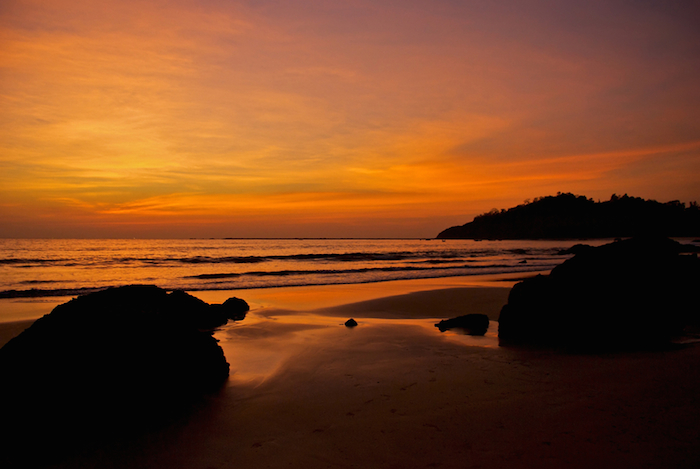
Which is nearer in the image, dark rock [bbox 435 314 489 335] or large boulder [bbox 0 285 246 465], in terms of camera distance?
large boulder [bbox 0 285 246 465]

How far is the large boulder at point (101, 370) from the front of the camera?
3.81 metres

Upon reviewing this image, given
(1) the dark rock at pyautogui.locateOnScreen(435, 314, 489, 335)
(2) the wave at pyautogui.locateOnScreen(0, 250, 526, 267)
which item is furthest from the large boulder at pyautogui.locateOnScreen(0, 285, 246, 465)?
(2) the wave at pyautogui.locateOnScreen(0, 250, 526, 267)

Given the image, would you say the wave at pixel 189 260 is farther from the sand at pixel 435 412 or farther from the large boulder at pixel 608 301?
the sand at pixel 435 412

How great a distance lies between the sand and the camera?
3.29 metres

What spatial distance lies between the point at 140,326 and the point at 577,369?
5.83 m

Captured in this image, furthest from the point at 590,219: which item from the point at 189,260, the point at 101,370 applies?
the point at 101,370

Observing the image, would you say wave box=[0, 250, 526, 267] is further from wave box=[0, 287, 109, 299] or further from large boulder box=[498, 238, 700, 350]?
large boulder box=[498, 238, 700, 350]

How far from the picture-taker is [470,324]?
8.58 m

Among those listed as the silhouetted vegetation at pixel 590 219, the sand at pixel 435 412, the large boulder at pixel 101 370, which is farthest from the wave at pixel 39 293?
the silhouetted vegetation at pixel 590 219

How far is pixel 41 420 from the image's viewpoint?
12.4ft

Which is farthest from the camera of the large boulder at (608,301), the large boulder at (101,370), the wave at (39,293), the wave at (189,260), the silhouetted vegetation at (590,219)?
the silhouetted vegetation at (590,219)

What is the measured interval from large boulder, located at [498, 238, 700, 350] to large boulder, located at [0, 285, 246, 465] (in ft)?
18.5

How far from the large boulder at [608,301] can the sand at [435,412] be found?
24.5 inches

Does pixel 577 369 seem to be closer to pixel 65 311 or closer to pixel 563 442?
pixel 563 442
